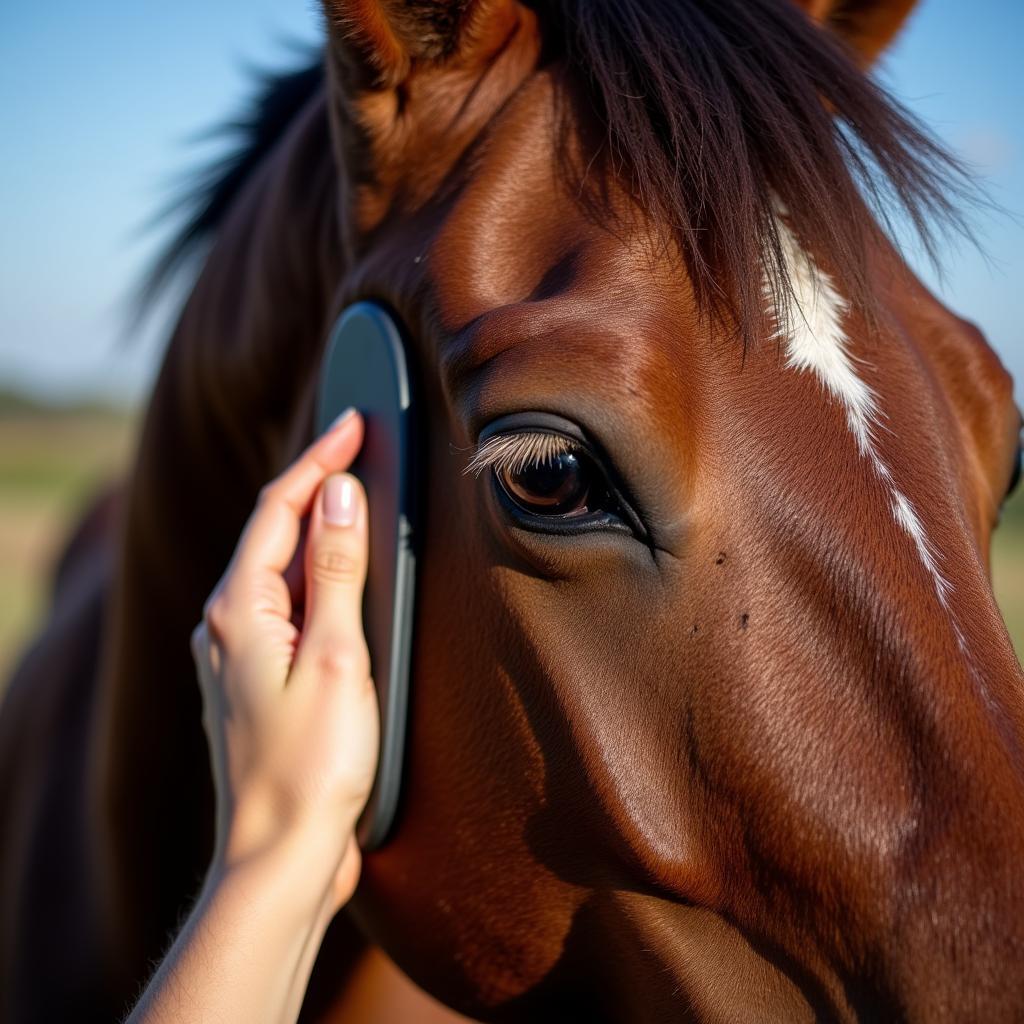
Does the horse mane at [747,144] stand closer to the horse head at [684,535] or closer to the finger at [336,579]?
the horse head at [684,535]

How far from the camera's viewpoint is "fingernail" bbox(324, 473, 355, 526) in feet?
4.17

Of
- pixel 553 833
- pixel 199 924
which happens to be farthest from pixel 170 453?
pixel 553 833

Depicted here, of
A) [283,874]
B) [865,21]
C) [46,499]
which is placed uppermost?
[865,21]

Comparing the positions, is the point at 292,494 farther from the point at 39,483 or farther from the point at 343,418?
the point at 39,483

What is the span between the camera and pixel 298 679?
120 centimetres

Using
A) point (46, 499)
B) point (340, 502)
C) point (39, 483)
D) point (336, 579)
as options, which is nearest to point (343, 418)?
point (340, 502)

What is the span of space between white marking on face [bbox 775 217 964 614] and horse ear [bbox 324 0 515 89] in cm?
49

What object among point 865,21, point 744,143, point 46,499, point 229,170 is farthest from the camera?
point 46,499

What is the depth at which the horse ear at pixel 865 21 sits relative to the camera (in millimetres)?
1646

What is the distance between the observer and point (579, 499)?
104 cm

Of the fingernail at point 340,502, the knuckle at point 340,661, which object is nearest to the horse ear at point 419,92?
the fingernail at point 340,502

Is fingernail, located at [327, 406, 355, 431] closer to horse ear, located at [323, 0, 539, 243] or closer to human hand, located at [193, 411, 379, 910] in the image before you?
human hand, located at [193, 411, 379, 910]

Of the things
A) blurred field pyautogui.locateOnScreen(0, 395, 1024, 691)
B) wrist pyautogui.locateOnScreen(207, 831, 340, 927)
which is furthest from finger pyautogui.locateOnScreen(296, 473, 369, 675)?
blurred field pyautogui.locateOnScreen(0, 395, 1024, 691)

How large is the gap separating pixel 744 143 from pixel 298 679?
0.83m
